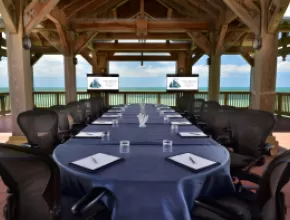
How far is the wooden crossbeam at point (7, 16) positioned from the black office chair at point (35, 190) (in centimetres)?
367

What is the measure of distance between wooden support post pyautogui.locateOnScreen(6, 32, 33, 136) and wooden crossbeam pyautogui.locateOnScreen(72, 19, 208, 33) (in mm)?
2690

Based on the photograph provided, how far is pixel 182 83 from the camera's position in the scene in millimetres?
9633

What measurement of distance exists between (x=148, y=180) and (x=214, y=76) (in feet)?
20.9

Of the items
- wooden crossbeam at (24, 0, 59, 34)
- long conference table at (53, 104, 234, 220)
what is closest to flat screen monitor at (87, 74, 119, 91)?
wooden crossbeam at (24, 0, 59, 34)

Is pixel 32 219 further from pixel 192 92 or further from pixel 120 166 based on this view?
pixel 192 92

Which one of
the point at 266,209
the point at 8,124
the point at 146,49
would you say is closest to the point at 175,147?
the point at 266,209

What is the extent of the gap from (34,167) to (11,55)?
3905mm

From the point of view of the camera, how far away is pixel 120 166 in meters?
1.64

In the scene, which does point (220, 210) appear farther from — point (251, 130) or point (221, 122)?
point (221, 122)

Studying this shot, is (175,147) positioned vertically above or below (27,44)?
below

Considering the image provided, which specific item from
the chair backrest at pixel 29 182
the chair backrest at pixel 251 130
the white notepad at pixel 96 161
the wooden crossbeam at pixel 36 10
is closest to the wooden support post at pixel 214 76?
the chair backrest at pixel 251 130

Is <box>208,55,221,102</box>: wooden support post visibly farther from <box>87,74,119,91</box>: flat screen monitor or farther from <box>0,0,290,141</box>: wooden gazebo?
<box>87,74,119,91</box>: flat screen monitor

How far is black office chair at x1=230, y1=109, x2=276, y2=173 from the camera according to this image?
2.49m

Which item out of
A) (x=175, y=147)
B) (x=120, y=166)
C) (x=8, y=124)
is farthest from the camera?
(x=8, y=124)
